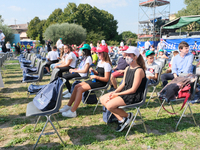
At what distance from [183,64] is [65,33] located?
35.7m

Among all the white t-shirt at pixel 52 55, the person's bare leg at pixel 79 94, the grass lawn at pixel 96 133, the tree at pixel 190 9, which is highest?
the tree at pixel 190 9

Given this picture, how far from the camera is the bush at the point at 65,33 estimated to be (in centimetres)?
3706

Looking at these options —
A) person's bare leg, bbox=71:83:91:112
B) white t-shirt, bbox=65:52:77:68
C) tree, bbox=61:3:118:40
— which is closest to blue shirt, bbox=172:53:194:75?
person's bare leg, bbox=71:83:91:112

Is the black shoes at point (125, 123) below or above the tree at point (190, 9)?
below

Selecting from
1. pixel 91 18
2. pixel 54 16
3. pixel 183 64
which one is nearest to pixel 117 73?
pixel 183 64

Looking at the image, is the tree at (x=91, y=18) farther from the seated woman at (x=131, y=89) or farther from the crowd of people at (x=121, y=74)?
the seated woman at (x=131, y=89)

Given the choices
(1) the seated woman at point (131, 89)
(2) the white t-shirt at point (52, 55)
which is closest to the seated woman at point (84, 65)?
(1) the seated woman at point (131, 89)

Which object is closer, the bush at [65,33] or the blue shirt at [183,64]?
the blue shirt at [183,64]

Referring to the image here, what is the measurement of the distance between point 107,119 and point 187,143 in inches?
56.3

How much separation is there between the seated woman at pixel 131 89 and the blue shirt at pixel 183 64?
213 centimetres

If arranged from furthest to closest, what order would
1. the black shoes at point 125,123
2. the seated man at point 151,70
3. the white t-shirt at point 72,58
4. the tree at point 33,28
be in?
1. the tree at point 33,28
2. the white t-shirt at point 72,58
3. the seated man at point 151,70
4. the black shoes at point 125,123

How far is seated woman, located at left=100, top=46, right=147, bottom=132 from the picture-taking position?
9.57 ft

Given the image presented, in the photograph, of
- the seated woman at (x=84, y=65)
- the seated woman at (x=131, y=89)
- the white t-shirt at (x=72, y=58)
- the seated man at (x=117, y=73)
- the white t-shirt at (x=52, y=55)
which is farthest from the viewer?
the white t-shirt at (x=52, y=55)

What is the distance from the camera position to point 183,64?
462 cm
